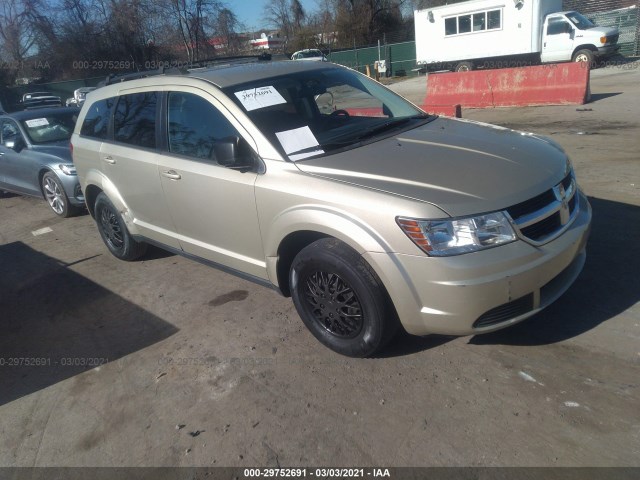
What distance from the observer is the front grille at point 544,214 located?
9.41ft

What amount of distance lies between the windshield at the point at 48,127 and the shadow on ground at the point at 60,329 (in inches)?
136

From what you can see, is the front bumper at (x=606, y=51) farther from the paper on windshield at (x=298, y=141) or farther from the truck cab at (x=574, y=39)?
the paper on windshield at (x=298, y=141)

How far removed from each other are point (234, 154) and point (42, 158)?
18.4 ft

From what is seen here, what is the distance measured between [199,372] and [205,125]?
1815 mm

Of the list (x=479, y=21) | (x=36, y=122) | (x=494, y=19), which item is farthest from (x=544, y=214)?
(x=479, y=21)

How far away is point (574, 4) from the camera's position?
33.9m

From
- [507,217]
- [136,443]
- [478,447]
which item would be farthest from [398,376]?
[136,443]

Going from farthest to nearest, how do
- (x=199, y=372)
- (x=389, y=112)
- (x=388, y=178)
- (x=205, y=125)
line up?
(x=389, y=112)
(x=205, y=125)
(x=199, y=372)
(x=388, y=178)

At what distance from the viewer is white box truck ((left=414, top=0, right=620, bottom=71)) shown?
64.3 ft

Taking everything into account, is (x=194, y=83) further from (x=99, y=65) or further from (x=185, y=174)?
(x=99, y=65)

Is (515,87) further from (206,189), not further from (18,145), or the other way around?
(206,189)

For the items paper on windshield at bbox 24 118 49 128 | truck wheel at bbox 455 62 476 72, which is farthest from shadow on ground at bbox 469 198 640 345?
truck wheel at bbox 455 62 476 72

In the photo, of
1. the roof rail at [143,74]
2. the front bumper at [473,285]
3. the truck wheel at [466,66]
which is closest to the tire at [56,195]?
the roof rail at [143,74]

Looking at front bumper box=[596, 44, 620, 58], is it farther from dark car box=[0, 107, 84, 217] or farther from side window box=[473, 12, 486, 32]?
dark car box=[0, 107, 84, 217]
